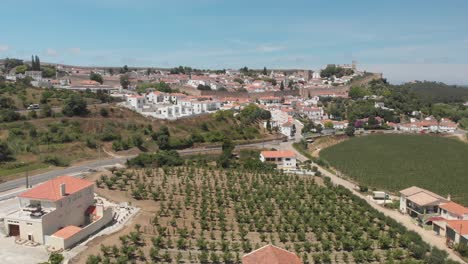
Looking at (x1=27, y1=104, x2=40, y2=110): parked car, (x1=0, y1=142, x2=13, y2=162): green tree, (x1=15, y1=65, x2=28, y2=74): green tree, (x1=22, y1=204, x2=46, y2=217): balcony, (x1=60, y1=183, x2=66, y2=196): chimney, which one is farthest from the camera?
(x1=15, y1=65, x2=28, y2=74): green tree

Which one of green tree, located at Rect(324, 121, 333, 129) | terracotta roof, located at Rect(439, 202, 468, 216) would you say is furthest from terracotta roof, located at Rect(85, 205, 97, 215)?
green tree, located at Rect(324, 121, 333, 129)

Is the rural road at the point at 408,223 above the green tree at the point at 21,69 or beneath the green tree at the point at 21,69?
beneath

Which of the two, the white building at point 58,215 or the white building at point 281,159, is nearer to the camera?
the white building at point 58,215

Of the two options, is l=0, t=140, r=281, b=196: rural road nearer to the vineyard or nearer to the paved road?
the paved road

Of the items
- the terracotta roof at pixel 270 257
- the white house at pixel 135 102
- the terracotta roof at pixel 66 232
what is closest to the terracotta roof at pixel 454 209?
the terracotta roof at pixel 270 257

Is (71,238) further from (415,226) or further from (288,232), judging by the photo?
(415,226)

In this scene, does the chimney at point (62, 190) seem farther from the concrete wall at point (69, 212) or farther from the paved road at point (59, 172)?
the paved road at point (59, 172)

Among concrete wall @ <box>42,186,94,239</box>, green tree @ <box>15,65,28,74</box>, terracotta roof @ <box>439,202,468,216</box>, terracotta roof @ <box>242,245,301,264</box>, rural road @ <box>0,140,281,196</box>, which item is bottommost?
terracotta roof @ <box>439,202,468,216</box>

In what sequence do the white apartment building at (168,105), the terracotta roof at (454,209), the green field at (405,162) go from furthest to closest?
the white apartment building at (168,105)
the green field at (405,162)
the terracotta roof at (454,209)

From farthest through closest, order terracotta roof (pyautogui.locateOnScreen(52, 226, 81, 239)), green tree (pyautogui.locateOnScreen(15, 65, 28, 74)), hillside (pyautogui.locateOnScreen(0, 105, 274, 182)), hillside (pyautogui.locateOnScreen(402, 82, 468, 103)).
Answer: hillside (pyautogui.locateOnScreen(402, 82, 468, 103))
green tree (pyautogui.locateOnScreen(15, 65, 28, 74))
hillside (pyautogui.locateOnScreen(0, 105, 274, 182))
terracotta roof (pyautogui.locateOnScreen(52, 226, 81, 239))
